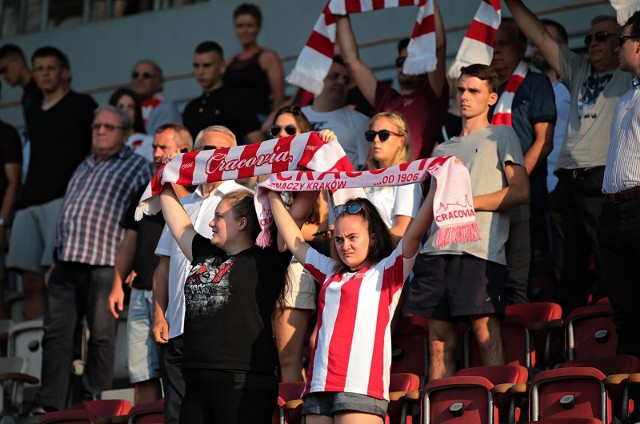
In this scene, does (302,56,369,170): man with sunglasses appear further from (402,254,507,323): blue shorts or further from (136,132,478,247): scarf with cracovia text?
(136,132,478,247): scarf with cracovia text

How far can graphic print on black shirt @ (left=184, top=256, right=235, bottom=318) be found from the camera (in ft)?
18.0

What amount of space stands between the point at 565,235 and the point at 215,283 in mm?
2902

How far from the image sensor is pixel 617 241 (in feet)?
21.2

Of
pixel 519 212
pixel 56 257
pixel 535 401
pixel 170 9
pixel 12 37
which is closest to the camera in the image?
pixel 535 401

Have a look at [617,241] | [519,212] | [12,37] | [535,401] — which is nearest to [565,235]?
[519,212]

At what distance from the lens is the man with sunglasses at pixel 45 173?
9.70 m

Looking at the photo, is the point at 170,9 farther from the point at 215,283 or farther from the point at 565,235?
the point at 215,283

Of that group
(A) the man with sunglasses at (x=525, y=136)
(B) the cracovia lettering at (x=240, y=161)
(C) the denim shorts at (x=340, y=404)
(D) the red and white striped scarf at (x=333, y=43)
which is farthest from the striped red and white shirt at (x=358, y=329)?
(D) the red and white striped scarf at (x=333, y=43)

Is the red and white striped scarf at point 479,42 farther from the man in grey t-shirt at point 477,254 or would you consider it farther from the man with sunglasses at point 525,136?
the man in grey t-shirt at point 477,254

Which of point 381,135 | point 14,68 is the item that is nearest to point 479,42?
point 381,135

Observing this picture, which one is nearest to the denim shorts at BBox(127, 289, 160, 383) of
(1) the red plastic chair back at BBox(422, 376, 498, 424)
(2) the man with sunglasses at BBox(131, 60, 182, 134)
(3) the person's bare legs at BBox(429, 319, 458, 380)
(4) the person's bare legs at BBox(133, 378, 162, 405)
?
(4) the person's bare legs at BBox(133, 378, 162, 405)

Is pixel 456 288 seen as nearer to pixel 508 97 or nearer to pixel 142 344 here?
pixel 508 97

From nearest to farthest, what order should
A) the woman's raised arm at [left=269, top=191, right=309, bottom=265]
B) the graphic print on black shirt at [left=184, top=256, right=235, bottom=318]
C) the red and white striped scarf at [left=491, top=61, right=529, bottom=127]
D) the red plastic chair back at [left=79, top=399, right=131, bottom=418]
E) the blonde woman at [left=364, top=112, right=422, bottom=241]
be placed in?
the graphic print on black shirt at [left=184, top=256, right=235, bottom=318]
the woman's raised arm at [left=269, top=191, right=309, bottom=265]
the blonde woman at [left=364, top=112, right=422, bottom=241]
the red plastic chair back at [left=79, top=399, right=131, bottom=418]
the red and white striped scarf at [left=491, top=61, right=529, bottom=127]

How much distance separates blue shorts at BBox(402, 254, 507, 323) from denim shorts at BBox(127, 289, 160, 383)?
1.52m
